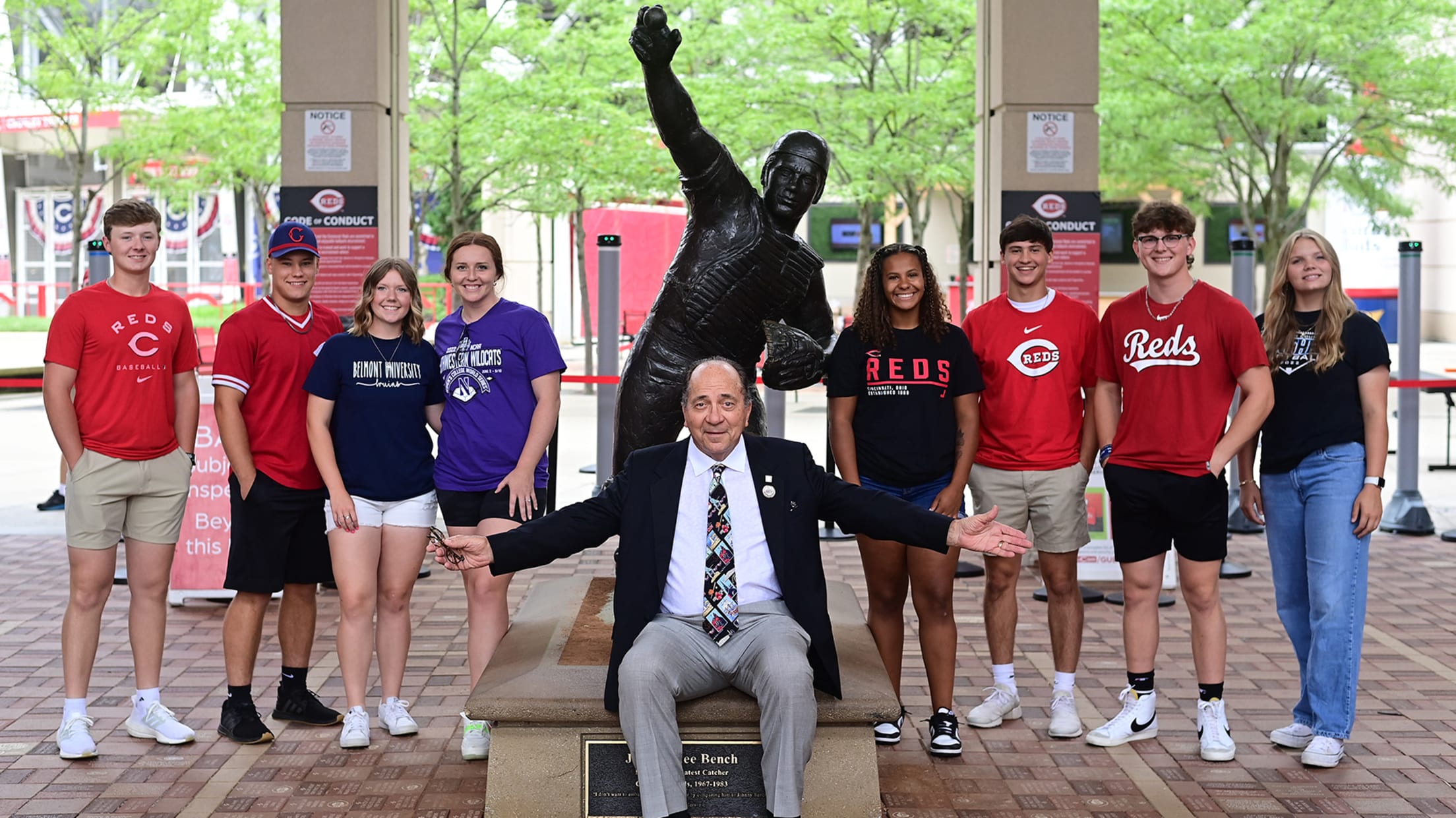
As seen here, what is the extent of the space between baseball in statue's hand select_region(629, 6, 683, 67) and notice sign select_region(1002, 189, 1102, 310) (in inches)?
172

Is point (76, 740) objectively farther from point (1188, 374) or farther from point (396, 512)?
point (1188, 374)

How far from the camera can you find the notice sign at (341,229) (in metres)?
8.31

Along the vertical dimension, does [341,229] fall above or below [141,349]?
above

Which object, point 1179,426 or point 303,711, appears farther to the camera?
point 303,711

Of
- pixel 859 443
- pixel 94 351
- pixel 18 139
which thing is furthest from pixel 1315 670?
pixel 18 139

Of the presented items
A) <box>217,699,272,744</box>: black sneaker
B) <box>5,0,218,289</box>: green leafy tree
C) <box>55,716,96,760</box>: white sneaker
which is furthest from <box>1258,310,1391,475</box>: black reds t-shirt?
<box>5,0,218,289</box>: green leafy tree

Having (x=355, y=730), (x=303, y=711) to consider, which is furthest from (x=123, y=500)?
(x=355, y=730)

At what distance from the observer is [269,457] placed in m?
4.81

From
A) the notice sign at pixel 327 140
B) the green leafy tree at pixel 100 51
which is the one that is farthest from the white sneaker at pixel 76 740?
the green leafy tree at pixel 100 51

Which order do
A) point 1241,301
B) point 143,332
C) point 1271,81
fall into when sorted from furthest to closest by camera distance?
point 1271,81 → point 1241,301 → point 143,332

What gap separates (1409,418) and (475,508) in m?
7.29

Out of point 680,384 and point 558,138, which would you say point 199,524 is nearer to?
point 680,384

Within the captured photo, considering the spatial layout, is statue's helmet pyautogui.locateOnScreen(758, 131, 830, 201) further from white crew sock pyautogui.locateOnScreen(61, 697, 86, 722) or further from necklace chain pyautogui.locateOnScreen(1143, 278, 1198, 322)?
white crew sock pyautogui.locateOnScreen(61, 697, 86, 722)

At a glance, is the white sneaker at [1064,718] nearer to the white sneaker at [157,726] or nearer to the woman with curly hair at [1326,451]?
the woman with curly hair at [1326,451]
